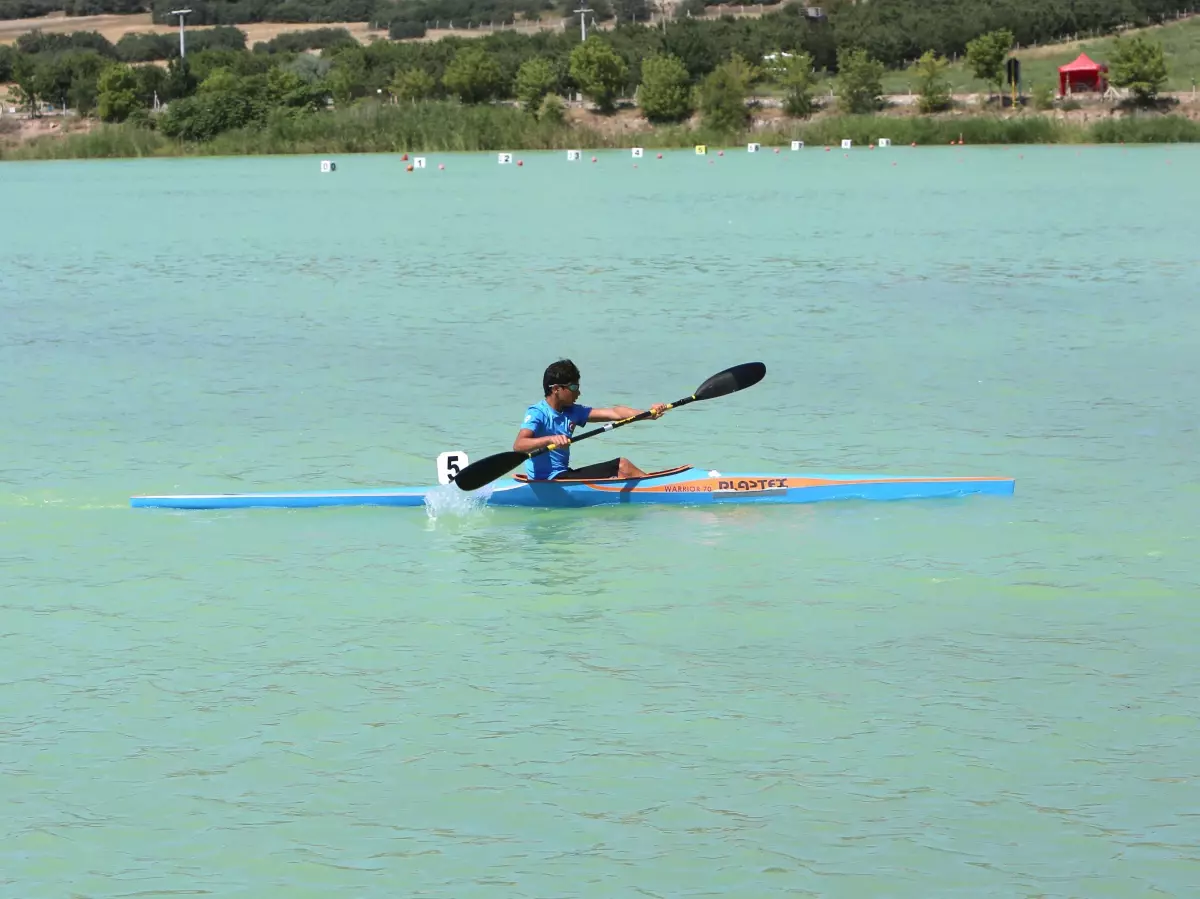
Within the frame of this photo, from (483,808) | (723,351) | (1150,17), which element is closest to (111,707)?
(483,808)

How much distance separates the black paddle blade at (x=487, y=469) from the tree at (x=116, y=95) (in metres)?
116

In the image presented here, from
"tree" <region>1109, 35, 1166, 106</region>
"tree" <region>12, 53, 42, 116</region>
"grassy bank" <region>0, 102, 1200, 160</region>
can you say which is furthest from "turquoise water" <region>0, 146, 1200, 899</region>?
"tree" <region>12, 53, 42, 116</region>

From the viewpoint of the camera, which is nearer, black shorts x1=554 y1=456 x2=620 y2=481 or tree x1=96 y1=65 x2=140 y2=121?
black shorts x1=554 y1=456 x2=620 y2=481

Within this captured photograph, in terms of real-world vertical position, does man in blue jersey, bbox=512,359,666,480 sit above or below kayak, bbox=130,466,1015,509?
above

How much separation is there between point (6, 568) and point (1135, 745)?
27.5ft

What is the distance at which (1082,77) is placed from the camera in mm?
116188

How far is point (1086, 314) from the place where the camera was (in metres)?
28.9

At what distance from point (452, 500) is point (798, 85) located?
101 m

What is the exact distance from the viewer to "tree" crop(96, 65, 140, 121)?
125500mm

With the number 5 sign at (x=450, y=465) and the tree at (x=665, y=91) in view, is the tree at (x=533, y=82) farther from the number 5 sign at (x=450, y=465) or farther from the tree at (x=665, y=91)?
the number 5 sign at (x=450, y=465)

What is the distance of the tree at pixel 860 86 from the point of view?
363 ft

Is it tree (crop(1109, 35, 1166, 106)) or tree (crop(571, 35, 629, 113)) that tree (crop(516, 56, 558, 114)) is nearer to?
tree (crop(571, 35, 629, 113))

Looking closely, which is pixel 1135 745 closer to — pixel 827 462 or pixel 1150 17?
pixel 827 462

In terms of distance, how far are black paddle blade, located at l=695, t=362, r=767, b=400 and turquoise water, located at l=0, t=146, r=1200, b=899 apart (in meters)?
1.21
